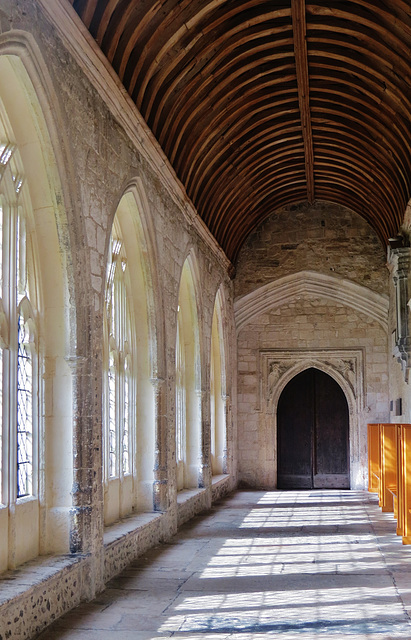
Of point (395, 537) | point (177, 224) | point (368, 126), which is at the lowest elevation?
point (395, 537)

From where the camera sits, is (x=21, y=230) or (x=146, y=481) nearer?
(x=21, y=230)

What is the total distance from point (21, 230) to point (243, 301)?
26.2 feet

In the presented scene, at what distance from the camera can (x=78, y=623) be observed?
13.1ft

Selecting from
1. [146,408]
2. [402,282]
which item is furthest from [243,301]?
[146,408]

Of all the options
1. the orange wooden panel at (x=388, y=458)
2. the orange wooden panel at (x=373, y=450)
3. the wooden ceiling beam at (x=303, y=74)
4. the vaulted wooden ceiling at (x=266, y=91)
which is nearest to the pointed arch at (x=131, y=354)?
the vaulted wooden ceiling at (x=266, y=91)

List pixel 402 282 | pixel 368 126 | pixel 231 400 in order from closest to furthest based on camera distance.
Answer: pixel 368 126 → pixel 402 282 → pixel 231 400

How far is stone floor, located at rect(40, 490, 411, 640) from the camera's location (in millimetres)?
3920

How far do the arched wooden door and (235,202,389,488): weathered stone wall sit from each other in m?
0.75

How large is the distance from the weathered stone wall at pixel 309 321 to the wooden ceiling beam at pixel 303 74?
1660mm

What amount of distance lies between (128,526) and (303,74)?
4551mm

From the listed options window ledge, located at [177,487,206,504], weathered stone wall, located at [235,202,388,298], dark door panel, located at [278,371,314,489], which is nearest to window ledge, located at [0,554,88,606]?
window ledge, located at [177,487,206,504]

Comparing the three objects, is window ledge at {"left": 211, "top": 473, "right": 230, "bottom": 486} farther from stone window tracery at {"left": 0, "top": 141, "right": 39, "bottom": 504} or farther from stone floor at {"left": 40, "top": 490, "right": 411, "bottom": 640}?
stone window tracery at {"left": 0, "top": 141, "right": 39, "bottom": 504}

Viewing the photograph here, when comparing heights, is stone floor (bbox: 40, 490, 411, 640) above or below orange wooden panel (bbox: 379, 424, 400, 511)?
below

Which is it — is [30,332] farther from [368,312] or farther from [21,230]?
[368,312]
